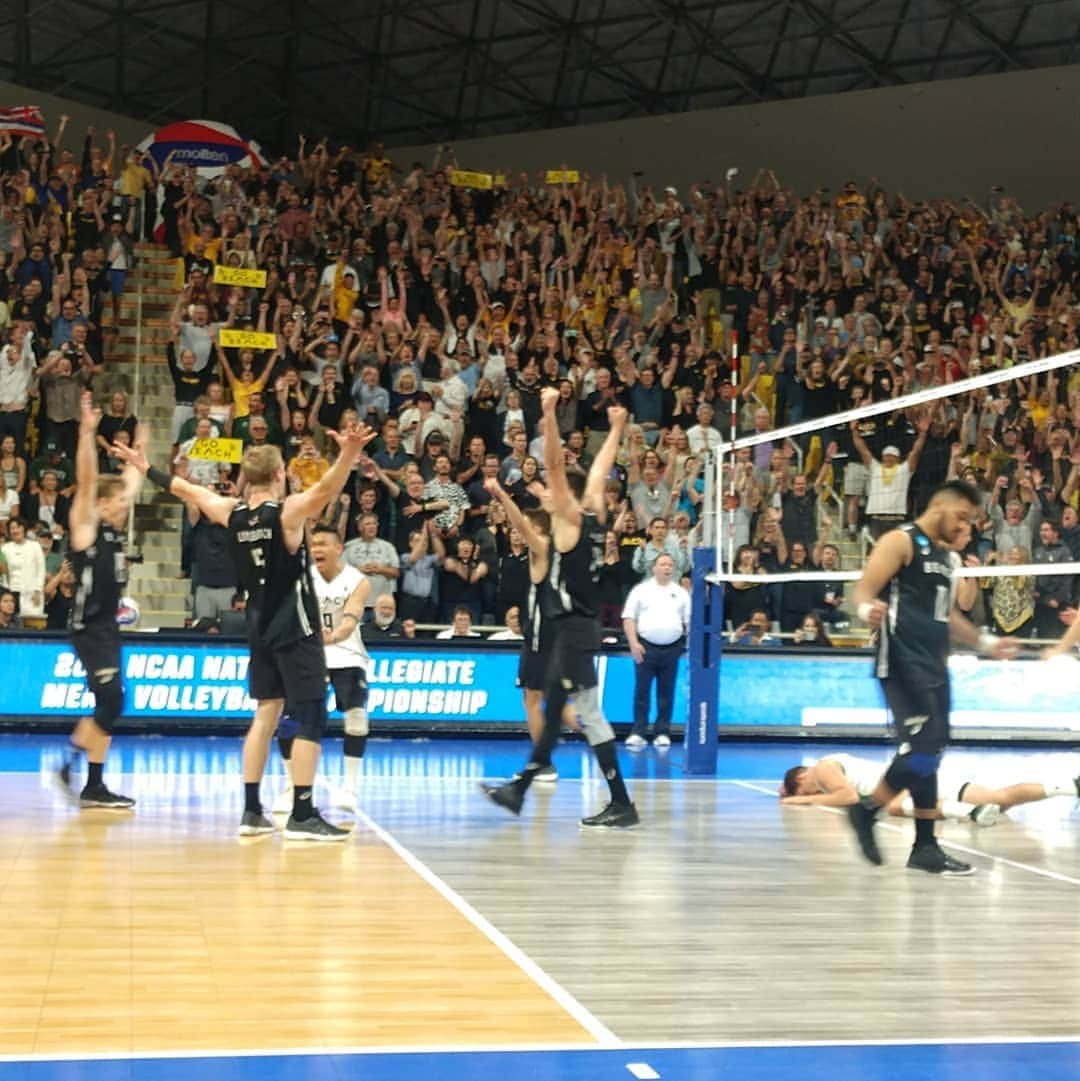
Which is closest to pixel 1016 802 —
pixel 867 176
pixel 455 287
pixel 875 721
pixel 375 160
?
pixel 875 721

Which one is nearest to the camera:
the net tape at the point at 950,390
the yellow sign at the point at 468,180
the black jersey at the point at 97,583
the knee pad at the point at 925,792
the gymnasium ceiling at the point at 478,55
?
the knee pad at the point at 925,792

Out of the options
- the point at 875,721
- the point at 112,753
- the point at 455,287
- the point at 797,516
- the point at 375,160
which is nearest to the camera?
the point at 112,753

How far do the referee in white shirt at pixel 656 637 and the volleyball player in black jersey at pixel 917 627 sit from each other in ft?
24.3

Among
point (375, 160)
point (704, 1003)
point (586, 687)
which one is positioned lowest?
point (704, 1003)

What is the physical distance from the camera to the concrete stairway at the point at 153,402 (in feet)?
61.0

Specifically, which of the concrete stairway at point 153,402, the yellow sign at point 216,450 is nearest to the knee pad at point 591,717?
the yellow sign at point 216,450

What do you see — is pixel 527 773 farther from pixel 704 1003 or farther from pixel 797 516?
pixel 797 516

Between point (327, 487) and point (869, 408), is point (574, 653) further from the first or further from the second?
point (869, 408)

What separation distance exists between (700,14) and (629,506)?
15.2m

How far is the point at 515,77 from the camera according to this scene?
31359 mm

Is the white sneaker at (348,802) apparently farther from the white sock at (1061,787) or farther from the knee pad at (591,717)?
the white sock at (1061,787)

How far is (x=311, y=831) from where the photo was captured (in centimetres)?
877

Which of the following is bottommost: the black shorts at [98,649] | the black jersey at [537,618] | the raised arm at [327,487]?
the black shorts at [98,649]

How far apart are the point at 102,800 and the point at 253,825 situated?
1.51 metres
